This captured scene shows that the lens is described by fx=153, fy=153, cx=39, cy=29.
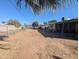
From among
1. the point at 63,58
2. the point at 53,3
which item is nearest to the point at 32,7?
the point at 53,3

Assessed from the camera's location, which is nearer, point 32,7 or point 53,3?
point 53,3

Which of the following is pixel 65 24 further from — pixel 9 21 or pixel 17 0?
pixel 9 21

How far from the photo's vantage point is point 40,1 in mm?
6008

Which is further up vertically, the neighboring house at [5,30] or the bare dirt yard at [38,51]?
the neighboring house at [5,30]

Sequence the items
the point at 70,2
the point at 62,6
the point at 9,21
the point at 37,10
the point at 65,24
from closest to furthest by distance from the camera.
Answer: the point at 70,2
the point at 62,6
the point at 37,10
the point at 65,24
the point at 9,21

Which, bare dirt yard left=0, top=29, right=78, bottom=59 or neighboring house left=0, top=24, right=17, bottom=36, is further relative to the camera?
neighboring house left=0, top=24, right=17, bottom=36

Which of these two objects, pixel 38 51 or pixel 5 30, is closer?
pixel 38 51

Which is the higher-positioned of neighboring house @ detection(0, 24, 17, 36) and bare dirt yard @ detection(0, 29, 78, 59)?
neighboring house @ detection(0, 24, 17, 36)

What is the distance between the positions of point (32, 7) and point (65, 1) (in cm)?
206

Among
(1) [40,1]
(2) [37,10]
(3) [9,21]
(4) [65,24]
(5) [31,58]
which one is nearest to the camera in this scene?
(1) [40,1]

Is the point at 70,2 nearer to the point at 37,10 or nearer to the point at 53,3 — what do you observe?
the point at 53,3

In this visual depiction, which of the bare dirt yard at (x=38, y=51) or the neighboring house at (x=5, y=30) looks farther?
the neighboring house at (x=5, y=30)

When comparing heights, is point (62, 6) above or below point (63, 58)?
above

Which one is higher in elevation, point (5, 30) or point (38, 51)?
point (5, 30)
